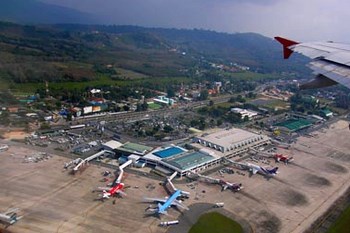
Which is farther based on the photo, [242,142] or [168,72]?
[168,72]

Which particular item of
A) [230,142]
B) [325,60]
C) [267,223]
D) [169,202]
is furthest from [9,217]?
[230,142]

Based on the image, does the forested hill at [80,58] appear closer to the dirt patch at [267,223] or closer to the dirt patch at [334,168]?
the dirt patch at [334,168]

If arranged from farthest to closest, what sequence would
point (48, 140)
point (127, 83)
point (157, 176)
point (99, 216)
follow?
1. point (127, 83)
2. point (48, 140)
3. point (157, 176)
4. point (99, 216)

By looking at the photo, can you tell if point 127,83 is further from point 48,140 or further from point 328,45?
point 328,45

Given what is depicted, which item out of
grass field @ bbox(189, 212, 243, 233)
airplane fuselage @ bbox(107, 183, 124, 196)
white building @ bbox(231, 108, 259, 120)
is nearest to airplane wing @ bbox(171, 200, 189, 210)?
grass field @ bbox(189, 212, 243, 233)

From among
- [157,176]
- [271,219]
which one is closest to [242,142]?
[157,176]

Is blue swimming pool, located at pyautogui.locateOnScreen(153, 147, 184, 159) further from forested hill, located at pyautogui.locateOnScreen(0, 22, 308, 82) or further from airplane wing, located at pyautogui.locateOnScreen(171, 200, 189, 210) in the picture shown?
forested hill, located at pyautogui.locateOnScreen(0, 22, 308, 82)
